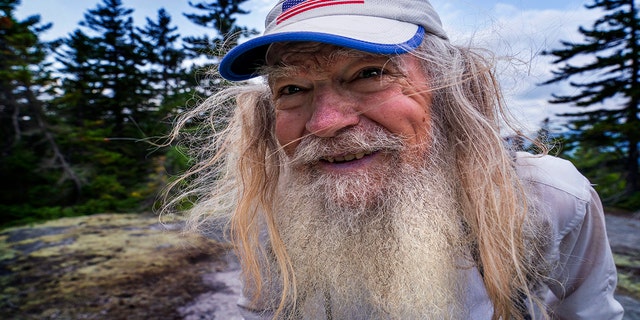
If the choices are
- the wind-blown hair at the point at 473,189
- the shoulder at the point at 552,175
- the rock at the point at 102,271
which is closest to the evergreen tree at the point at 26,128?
the rock at the point at 102,271

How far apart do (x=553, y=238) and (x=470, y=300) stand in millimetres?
401

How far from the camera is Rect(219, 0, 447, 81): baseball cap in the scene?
115 centimetres

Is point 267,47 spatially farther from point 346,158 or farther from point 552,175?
point 552,175

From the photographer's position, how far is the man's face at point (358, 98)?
1240 millimetres

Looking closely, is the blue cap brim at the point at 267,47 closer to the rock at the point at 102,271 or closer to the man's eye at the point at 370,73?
the man's eye at the point at 370,73

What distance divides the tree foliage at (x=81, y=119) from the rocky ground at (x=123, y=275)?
4.74 metres

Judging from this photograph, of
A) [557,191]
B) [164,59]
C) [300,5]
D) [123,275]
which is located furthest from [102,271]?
[164,59]

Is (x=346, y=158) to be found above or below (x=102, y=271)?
above

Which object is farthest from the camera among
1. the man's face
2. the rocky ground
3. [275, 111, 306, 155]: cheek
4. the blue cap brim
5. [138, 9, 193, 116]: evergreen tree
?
[138, 9, 193, 116]: evergreen tree

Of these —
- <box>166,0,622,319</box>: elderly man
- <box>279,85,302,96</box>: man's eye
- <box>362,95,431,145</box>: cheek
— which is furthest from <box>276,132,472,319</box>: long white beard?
<box>279,85,302,96</box>: man's eye

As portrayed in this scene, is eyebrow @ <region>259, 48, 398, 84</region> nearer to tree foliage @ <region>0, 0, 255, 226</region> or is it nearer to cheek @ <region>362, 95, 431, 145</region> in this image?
cheek @ <region>362, 95, 431, 145</region>

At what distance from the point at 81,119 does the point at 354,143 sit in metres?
13.2

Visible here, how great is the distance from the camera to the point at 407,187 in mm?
1282

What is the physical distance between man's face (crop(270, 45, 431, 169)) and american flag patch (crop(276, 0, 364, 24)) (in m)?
0.14
